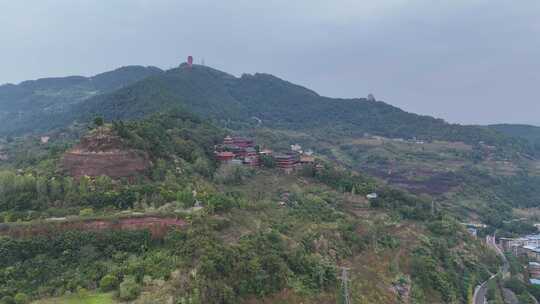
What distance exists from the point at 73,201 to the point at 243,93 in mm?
125643

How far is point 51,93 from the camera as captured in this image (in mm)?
159500

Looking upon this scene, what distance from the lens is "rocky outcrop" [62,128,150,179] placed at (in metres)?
29.5

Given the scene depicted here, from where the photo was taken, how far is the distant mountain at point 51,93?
133 metres

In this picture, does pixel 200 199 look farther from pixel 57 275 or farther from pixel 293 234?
pixel 57 275

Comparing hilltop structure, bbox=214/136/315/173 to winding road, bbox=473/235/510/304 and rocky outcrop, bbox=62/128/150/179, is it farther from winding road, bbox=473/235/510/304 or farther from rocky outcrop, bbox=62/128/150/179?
winding road, bbox=473/235/510/304

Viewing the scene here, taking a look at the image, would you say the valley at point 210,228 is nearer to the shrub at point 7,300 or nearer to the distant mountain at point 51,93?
the shrub at point 7,300

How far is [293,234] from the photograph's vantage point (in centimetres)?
2894

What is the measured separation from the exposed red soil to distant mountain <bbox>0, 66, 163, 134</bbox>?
355 ft

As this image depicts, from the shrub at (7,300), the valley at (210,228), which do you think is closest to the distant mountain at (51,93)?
the valley at (210,228)

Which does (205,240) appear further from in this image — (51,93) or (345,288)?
(51,93)

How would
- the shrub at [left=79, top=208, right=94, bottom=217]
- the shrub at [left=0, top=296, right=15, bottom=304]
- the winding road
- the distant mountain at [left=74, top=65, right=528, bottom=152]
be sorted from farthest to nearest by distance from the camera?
the distant mountain at [left=74, top=65, right=528, bottom=152] → the winding road → the shrub at [left=79, top=208, right=94, bottom=217] → the shrub at [left=0, top=296, right=15, bottom=304]

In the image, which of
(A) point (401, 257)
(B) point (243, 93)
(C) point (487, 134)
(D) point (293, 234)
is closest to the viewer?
(D) point (293, 234)

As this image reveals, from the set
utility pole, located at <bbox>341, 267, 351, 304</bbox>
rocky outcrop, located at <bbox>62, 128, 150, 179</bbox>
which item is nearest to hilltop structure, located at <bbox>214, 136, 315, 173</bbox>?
rocky outcrop, located at <bbox>62, 128, 150, 179</bbox>

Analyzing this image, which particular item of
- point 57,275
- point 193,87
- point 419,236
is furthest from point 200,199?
point 193,87
